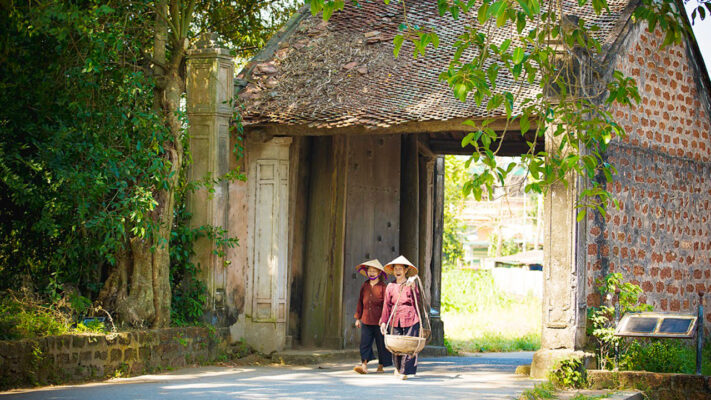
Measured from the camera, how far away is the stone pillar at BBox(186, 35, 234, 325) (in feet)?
39.9

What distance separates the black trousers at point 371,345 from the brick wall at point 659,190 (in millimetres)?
2728

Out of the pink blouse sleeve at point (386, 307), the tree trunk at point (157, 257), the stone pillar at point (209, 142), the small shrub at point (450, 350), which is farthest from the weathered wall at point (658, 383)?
the small shrub at point (450, 350)

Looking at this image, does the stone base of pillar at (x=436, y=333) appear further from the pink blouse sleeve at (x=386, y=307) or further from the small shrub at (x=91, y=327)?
the small shrub at (x=91, y=327)

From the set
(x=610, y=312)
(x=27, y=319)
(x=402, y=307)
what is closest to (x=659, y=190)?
(x=610, y=312)

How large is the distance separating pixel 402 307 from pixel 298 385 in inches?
68.3

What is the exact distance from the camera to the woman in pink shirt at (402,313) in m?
10.9

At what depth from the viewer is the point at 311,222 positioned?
1417cm

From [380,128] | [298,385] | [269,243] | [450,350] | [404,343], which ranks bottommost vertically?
[450,350]

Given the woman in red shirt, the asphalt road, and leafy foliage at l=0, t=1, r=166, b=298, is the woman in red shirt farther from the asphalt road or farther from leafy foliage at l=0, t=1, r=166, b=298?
leafy foliage at l=0, t=1, r=166, b=298

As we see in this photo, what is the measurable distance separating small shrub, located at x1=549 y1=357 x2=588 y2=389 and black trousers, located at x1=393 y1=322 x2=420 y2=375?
1640mm

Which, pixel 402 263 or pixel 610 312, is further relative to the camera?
pixel 402 263

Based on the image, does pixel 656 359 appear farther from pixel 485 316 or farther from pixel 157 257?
pixel 485 316

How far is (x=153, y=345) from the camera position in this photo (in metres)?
10.6

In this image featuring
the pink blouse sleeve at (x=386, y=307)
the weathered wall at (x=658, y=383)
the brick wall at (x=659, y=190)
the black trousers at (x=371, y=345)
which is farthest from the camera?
the brick wall at (x=659, y=190)
